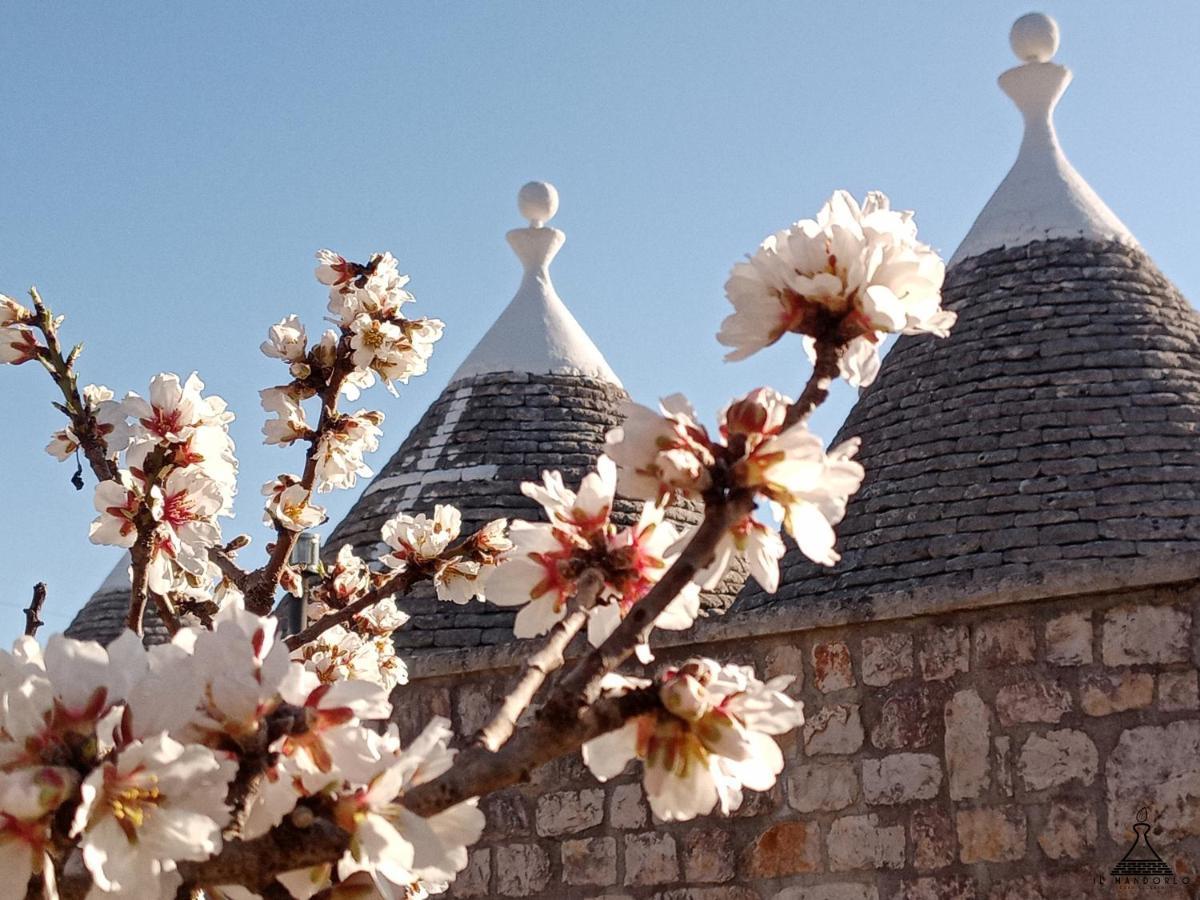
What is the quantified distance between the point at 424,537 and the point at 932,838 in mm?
3364

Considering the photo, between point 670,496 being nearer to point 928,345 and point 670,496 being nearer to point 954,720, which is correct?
point 954,720

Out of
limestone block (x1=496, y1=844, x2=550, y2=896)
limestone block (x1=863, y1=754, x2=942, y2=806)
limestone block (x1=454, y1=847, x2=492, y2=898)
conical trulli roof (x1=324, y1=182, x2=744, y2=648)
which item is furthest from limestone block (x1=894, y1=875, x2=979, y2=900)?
conical trulli roof (x1=324, y1=182, x2=744, y2=648)

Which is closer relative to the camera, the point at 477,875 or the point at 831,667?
the point at 831,667

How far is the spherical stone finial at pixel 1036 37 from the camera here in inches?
365

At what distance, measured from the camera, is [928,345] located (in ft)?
28.0

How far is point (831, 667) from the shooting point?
21.6 ft

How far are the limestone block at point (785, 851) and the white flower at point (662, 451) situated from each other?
4.91 metres

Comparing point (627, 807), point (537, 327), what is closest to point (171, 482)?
point (627, 807)

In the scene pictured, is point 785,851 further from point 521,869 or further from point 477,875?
point 477,875

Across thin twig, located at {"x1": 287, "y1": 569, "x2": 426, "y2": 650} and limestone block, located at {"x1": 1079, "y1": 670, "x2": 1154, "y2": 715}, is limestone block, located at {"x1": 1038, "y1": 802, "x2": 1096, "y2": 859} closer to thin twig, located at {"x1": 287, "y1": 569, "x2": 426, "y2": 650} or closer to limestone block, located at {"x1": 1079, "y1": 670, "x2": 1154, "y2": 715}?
limestone block, located at {"x1": 1079, "y1": 670, "x2": 1154, "y2": 715}

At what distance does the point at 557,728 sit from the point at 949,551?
560 centimetres

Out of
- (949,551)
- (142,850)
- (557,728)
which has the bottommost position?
(142,850)

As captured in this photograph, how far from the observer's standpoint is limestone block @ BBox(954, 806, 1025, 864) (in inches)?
239

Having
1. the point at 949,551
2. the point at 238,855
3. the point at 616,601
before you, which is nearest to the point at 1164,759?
the point at 949,551
